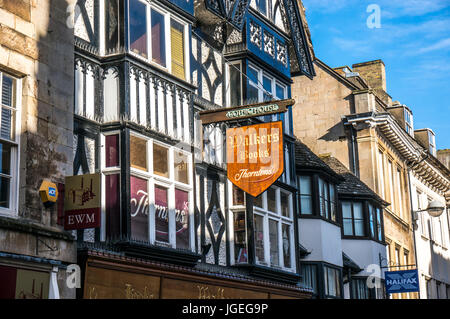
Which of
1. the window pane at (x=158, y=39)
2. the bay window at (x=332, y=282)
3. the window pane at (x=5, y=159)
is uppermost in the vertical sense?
the window pane at (x=158, y=39)

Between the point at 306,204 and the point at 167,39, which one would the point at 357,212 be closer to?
the point at 306,204

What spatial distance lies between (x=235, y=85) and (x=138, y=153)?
5.51m

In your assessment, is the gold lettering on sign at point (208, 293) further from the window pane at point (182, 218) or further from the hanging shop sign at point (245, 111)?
the hanging shop sign at point (245, 111)

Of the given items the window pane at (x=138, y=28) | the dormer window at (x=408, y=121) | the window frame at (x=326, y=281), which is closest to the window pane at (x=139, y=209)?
the window pane at (x=138, y=28)

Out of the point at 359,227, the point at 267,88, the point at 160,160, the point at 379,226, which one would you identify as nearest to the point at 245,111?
the point at 160,160

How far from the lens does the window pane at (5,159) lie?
43.6 feet

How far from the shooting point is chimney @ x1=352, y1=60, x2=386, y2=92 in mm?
39969

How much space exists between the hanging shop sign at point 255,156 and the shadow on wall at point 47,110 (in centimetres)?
486

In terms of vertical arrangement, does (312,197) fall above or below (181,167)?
above

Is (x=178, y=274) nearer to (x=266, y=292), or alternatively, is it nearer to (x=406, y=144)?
(x=266, y=292)

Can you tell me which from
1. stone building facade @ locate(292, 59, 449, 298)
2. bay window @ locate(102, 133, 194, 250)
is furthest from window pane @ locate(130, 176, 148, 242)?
stone building facade @ locate(292, 59, 449, 298)

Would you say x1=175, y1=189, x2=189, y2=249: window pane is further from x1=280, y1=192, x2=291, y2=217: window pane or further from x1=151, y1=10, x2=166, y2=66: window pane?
x1=280, y1=192, x2=291, y2=217: window pane

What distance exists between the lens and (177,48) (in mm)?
18047
